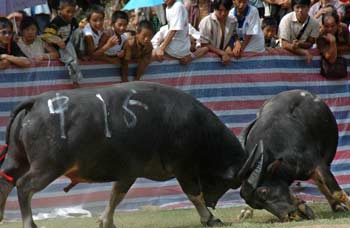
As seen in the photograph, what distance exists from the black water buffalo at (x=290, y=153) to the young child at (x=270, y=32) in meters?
2.57

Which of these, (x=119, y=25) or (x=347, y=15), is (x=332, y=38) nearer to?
(x=347, y=15)

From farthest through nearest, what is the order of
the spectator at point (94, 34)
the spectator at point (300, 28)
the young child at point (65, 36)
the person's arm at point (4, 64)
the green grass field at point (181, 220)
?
the spectator at point (300, 28)
the spectator at point (94, 34)
the young child at point (65, 36)
the person's arm at point (4, 64)
the green grass field at point (181, 220)

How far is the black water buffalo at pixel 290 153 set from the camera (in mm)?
10344

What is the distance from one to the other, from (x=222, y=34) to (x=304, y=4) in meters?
1.29

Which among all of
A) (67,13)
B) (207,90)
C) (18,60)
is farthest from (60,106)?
(207,90)

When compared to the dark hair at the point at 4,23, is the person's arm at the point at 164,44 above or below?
below

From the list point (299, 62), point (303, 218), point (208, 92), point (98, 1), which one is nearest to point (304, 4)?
point (299, 62)

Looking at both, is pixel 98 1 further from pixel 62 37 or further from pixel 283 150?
pixel 283 150

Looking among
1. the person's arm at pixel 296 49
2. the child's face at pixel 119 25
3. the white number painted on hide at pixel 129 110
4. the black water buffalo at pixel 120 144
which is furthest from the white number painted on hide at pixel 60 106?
the person's arm at pixel 296 49

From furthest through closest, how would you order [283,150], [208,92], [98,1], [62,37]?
[98,1] < [208,92] < [62,37] < [283,150]

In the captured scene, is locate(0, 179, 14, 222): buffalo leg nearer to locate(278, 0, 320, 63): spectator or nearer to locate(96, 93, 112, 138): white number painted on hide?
locate(96, 93, 112, 138): white number painted on hide

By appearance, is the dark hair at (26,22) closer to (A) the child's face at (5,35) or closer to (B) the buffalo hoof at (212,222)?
(A) the child's face at (5,35)

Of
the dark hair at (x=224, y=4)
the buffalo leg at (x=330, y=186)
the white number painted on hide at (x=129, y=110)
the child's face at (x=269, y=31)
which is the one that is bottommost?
the buffalo leg at (x=330, y=186)

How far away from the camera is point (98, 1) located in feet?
45.5
